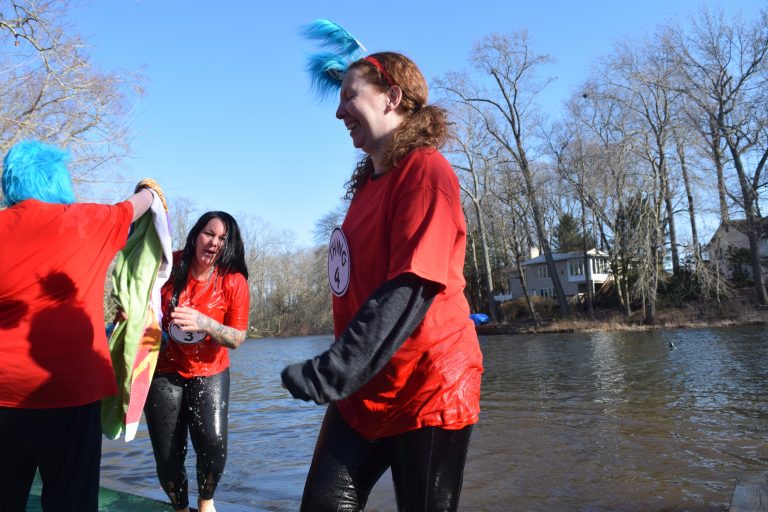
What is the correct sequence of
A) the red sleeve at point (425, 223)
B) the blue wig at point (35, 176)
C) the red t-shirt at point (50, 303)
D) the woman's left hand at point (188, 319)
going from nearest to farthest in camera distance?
the red sleeve at point (425, 223), the red t-shirt at point (50, 303), the blue wig at point (35, 176), the woman's left hand at point (188, 319)

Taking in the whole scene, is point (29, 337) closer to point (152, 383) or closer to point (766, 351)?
point (152, 383)

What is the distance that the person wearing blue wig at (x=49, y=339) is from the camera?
8.32ft

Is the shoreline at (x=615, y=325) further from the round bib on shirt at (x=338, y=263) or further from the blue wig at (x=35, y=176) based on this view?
the blue wig at (x=35, y=176)

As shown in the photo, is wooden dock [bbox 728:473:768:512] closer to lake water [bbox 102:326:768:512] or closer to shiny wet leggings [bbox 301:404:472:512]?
lake water [bbox 102:326:768:512]

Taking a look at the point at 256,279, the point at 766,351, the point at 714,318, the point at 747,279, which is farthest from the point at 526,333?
the point at 256,279

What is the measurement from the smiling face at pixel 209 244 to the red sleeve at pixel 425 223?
227 cm

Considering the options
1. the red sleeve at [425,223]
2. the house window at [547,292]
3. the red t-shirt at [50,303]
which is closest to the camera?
the red sleeve at [425,223]

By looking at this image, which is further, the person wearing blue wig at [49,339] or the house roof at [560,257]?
the house roof at [560,257]

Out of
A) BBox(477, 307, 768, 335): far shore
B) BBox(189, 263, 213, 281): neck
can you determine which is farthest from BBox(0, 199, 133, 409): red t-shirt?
BBox(477, 307, 768, 335): far shore

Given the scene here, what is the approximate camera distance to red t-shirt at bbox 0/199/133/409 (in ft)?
8.29

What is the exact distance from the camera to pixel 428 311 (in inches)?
76.7

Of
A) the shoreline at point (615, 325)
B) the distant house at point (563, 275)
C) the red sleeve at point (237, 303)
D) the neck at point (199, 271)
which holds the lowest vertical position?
the shoreline at point (615, 325)

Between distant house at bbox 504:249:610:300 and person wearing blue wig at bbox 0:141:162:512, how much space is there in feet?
187

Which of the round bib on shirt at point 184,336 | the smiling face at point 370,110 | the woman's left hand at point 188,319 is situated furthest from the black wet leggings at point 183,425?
the smiling face at point 370,110
